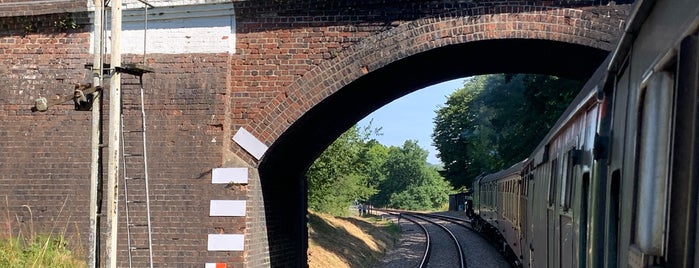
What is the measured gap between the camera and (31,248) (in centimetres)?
1043

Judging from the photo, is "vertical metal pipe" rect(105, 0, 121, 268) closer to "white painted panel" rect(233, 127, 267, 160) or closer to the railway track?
"white painted panel" rect(233, 127, 267, 160)

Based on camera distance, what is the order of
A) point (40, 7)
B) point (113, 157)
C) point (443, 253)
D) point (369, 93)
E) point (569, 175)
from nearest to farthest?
1. point (569, 175)
2. point (113, 157)
3. point (40, 7)
4. point (369, 93)
5. point (443, 253)

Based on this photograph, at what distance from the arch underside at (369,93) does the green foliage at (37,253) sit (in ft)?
9.48

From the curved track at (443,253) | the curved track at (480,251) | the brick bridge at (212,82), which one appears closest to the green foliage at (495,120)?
the curved track at (480,251)

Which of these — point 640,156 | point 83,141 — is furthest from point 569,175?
point 83,141

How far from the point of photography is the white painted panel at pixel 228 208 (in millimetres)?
10484

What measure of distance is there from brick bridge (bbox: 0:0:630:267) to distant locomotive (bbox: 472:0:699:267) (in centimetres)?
436

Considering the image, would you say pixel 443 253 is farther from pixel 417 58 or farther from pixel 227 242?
pixel 227 242

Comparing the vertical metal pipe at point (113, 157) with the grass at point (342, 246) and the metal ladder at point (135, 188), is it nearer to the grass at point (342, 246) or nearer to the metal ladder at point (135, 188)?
the metal ladder at point (135, 188)

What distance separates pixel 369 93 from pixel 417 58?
7.17 feet

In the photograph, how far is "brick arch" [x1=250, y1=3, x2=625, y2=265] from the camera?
9883 mm

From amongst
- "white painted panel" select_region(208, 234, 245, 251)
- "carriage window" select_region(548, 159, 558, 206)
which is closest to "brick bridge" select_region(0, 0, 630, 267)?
"white painted panel" select_region(208, 234, 245, 251)

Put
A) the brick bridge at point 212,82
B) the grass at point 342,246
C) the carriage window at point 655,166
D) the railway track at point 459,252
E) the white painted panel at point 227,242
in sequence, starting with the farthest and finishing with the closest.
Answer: the railway track at point 459,252, the grass at point 342,246, the white painted panel at point 227,242, the brick bridge at point 212,82, the carriage window at point 655,166

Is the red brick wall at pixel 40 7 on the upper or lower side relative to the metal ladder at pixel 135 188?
upper
